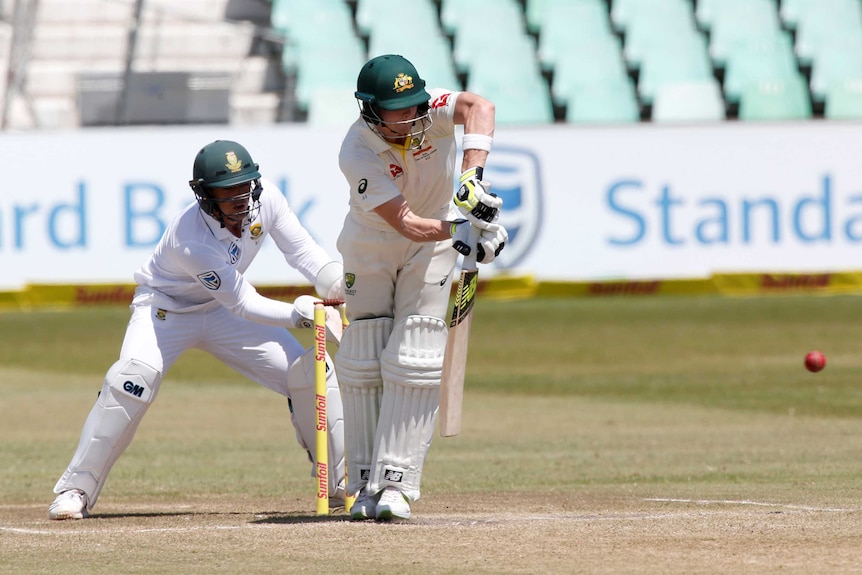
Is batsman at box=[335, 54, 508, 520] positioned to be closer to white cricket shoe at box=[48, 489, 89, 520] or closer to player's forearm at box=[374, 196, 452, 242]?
player's forearm at box=[374, 196, 452, 242]

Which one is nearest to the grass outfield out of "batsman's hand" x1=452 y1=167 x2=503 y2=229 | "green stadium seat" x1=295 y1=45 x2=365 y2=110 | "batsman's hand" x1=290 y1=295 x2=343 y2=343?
"batsman's hand" x1=290 y1=295 x2=343 y2=343

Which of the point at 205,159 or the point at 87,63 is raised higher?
the point at 87,63

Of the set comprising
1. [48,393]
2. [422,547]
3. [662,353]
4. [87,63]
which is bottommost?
[422,547]

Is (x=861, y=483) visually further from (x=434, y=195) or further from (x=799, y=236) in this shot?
(x=799, y=236)

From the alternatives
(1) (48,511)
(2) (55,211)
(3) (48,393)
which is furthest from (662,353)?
(1) (48,511)

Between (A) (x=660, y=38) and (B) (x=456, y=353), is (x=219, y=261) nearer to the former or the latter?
(B) (x=456, y=353)

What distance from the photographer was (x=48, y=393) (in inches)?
489

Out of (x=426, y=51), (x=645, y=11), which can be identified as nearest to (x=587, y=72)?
(x=645, y=11)

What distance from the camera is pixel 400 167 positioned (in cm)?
556

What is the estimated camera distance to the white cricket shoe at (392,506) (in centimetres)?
552

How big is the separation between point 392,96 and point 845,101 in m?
15.2

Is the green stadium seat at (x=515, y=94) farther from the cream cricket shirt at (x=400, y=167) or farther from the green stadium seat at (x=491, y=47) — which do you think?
the cream cricket shirt at (x=400, y=167)

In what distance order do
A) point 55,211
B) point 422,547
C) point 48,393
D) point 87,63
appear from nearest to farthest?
point 422,547 → point 48,393 → point 55,211 → point 87,63

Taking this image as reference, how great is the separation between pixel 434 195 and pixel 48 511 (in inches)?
89.9
